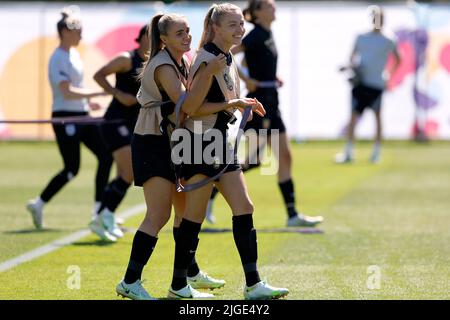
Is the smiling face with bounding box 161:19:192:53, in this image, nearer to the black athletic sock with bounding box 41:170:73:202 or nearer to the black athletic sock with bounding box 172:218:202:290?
the black athletic sock with bounding box 172:218:202:290

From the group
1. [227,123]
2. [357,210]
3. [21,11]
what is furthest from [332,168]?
[227,123]

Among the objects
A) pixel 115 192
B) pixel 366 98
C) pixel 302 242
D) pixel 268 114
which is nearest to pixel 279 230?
pixel 302 242

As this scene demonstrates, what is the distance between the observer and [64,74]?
40.3 feet

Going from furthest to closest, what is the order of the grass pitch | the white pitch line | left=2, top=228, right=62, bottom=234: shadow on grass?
left=2, top=228, right=62, bottom=234: shadow on grass < the white pitch line < the grass pitch

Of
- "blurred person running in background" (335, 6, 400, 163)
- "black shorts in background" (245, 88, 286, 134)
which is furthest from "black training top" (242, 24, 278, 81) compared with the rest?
"blurred person running in background" (335, 6, 400, 163)

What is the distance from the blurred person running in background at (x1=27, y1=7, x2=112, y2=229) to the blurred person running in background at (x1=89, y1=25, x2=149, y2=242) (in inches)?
17.8

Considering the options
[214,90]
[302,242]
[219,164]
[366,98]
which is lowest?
[366,98]

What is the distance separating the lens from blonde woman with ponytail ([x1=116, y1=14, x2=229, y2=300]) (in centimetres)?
802

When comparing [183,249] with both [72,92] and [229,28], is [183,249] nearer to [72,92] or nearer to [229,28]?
[229,28]

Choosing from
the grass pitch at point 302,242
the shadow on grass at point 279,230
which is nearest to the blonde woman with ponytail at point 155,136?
the grass pitch at point 302,242

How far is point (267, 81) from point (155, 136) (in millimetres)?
4651

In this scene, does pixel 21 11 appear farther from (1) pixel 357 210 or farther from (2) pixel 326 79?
(1) pixel 357 210

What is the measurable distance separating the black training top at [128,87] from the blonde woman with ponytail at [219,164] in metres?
3.17

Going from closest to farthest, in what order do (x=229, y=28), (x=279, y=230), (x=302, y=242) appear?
1. (x=229, y=28)
2. (x=302, y=242)
3. (x=279, y=230)
